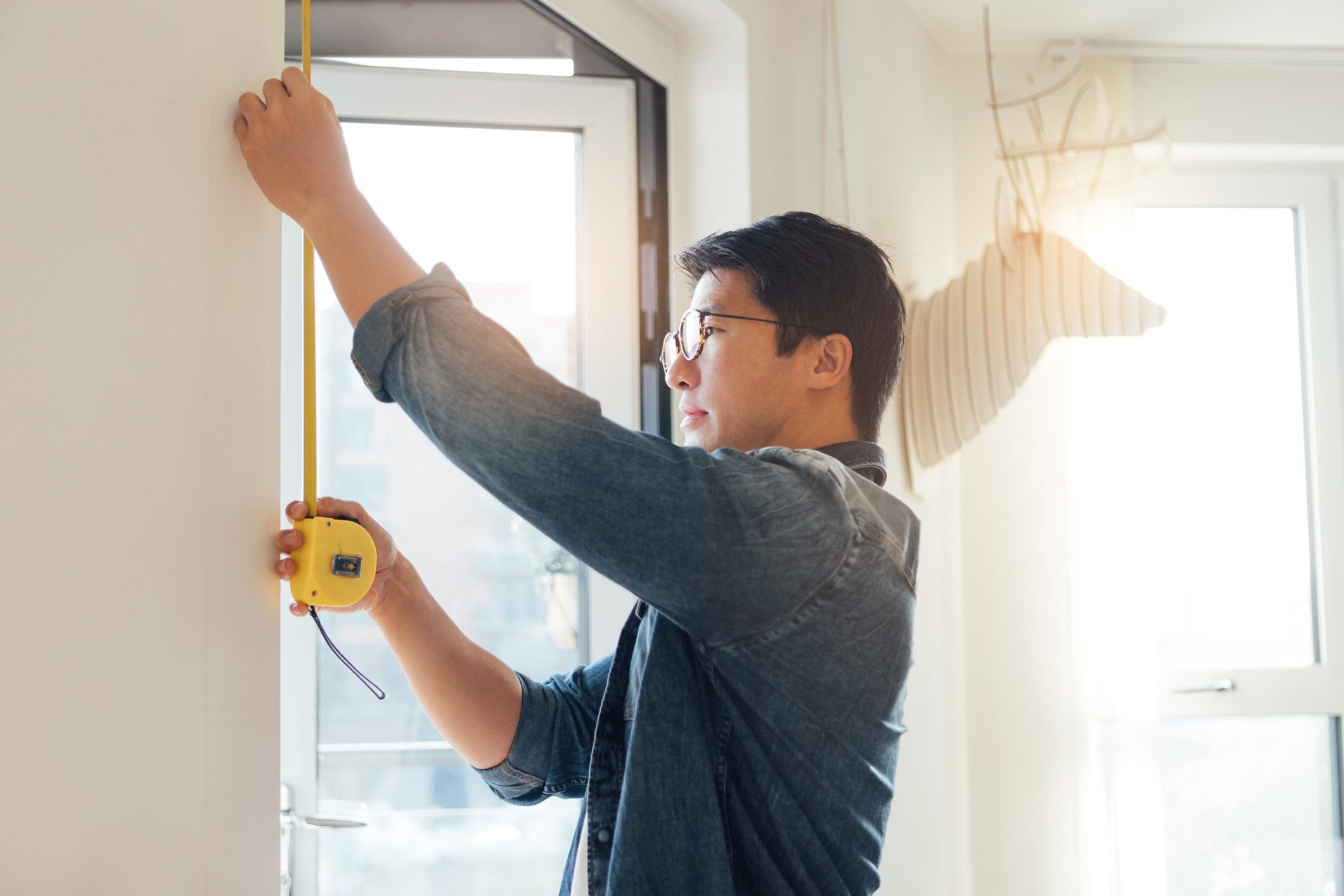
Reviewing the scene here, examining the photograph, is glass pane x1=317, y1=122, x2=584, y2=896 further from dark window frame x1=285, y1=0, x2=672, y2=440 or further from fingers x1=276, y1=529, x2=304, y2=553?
fingers x1=276, y1=529, x2=304, y2=553

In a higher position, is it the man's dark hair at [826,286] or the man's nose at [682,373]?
the man's dark hair at [826,286]

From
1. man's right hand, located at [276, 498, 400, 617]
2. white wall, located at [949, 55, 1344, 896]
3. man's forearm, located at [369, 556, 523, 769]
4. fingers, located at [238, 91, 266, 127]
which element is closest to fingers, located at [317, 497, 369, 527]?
man's right hand, located at [276, 498, 400, 617]

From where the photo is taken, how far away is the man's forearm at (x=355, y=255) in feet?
2.17

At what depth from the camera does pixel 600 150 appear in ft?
5.00

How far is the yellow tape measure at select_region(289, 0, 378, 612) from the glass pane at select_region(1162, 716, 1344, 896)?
2.14 metres

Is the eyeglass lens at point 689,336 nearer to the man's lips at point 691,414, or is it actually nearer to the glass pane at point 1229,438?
the man's lips at point 691,414

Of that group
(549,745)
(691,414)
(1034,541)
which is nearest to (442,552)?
(549,745)

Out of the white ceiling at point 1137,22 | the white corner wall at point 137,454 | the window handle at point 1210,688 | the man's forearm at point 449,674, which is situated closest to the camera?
the white corner wall at point 137,454

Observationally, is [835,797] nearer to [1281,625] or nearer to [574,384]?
[574,384]

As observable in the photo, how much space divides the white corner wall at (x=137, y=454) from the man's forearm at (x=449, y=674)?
21cm

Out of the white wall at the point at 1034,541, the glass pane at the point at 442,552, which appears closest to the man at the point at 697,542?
the glass pane at the point at 442,552

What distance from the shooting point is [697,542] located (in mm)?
643

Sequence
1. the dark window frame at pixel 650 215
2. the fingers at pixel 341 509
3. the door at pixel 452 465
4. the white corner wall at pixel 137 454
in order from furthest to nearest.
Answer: the dark window frame at pixel 650 215
the door at pixel 452 465
the fingers at pixel 341 509
the white corner wall at pixel 137 454

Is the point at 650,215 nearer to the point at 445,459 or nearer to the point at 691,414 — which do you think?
the point at 445,459
